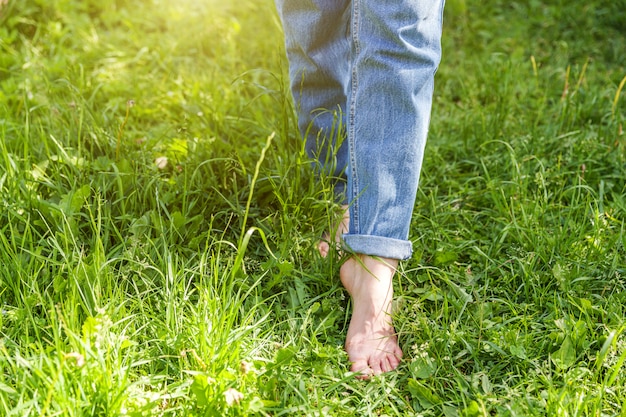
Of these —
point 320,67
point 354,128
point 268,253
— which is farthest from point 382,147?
point 268,253

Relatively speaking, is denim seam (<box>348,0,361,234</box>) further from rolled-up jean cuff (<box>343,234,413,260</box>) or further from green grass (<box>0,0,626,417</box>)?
green grass (<box>0,0,626,417</box>)

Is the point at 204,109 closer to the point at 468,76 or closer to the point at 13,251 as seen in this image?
the point at 13,251

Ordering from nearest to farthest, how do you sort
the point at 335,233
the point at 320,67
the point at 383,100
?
the point at 383,100
the point at 335,233
the point at 320,67

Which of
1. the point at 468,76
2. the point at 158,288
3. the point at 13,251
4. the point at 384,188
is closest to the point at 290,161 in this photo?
the point at 384,188

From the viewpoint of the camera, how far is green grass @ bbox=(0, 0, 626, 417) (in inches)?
57.3

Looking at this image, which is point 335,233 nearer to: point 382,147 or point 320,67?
point 382,147

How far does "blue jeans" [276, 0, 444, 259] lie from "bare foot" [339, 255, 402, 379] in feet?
0.15

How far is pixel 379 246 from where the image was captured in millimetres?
1681

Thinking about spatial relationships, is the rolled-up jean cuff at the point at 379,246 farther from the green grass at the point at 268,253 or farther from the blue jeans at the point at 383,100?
the green grass at the point at 268,253

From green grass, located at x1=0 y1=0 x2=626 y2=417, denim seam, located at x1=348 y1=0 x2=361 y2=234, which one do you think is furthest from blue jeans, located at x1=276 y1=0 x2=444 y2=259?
green grass, located at x1=0 y1=0 x2=626 y2=417

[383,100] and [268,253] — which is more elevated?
[383,100]

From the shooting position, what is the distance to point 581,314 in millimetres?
1723

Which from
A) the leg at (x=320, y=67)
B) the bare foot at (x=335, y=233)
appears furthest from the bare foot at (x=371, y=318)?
the leg at (x=320, y=67)

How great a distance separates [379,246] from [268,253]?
394mm
